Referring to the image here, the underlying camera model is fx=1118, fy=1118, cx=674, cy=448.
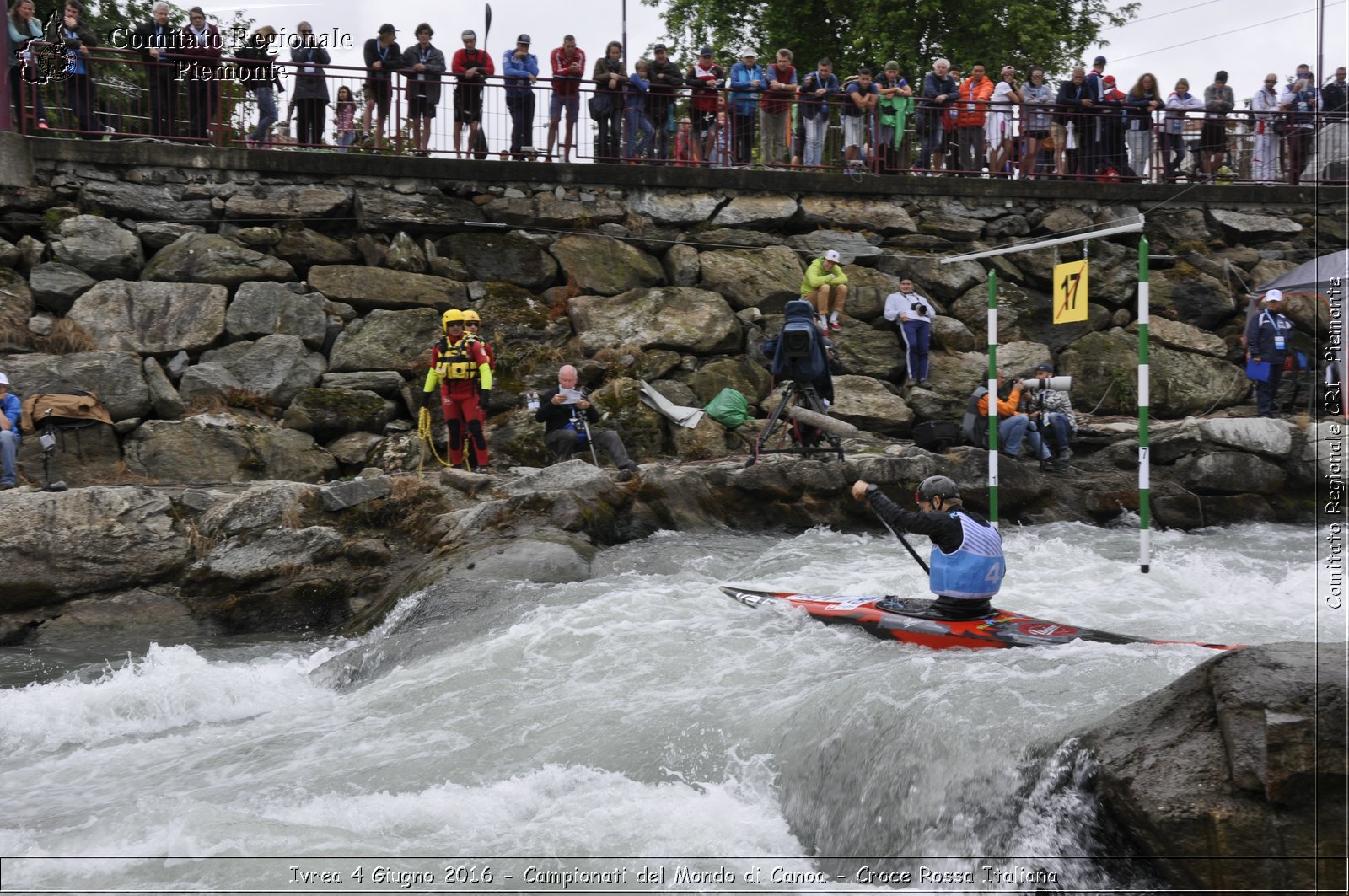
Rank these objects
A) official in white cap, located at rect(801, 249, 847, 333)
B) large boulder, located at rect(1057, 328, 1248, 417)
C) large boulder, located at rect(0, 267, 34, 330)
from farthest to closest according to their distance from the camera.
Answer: large boulder, located at rect(1057, 328, 1248, 417), official in white cap, located at rect(801, 249, 847, 333), large boulder, located at rect(0, 267, 34, 330)

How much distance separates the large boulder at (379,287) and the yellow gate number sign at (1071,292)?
7.21 meters

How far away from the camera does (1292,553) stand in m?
10.7

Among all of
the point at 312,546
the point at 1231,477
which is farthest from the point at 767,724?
the point at 1231,477

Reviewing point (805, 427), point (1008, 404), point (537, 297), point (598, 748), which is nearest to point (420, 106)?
point (537, 297)

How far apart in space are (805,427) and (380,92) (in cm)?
699

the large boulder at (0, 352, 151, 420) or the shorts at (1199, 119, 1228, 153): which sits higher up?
the shorts at (1199, 119, 1228, 153)

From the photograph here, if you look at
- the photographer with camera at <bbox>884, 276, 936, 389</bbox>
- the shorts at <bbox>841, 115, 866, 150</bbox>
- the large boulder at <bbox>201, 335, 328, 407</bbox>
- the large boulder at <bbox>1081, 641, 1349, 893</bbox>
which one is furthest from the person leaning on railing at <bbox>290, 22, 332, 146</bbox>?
the large boulder at <bbox>1081, 641, 1349, 893</bbox>

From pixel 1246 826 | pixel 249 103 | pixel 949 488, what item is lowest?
pixel 1246 826

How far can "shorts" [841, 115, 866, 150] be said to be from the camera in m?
15.6

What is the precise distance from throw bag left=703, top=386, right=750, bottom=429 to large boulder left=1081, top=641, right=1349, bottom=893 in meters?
8.91

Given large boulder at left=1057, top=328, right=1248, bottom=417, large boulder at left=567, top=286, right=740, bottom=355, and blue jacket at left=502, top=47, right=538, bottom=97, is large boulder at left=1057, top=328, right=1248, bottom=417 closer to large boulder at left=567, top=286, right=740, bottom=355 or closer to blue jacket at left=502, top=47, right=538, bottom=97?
large boulder at left=567, top=286, right=740, bottom=355

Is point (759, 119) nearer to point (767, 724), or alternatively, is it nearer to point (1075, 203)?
point (1075, 203)

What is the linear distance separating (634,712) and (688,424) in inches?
269

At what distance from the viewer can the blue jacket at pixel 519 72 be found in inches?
554
